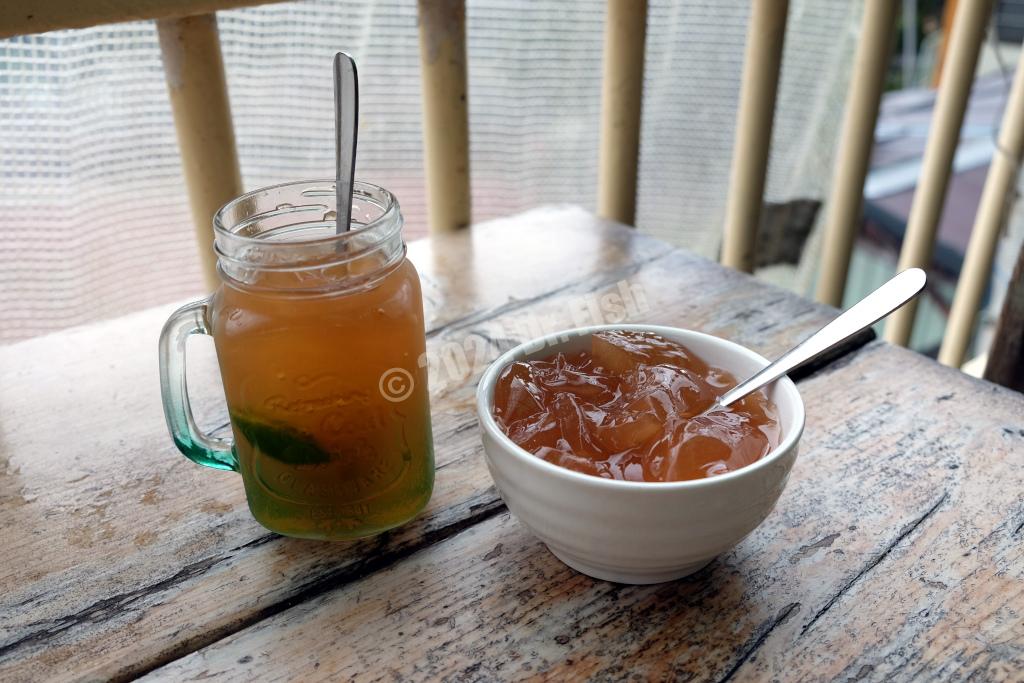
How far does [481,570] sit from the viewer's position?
594 millimetres

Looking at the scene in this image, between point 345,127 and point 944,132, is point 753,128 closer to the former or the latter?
point 944,132

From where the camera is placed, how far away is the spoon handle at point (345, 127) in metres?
0.54

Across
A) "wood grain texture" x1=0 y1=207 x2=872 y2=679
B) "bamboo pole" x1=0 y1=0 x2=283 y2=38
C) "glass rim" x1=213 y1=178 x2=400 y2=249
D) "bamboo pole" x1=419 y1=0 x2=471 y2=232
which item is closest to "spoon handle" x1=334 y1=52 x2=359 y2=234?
"glass rim" x1=213 y1=178 x2=400 y2=249

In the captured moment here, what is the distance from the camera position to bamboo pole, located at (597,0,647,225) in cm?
122

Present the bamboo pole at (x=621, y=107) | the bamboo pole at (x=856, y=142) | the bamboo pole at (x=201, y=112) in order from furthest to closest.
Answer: the bamboo pole at (x=856, y=142) → the bamboo pole at (x=621, y=107) → the bamboo pole at (x=201, y=112)

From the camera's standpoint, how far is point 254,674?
0.52m

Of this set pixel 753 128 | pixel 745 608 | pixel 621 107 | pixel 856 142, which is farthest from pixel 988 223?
pixel 745 608

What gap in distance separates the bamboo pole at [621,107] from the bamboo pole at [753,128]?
8.3 inches

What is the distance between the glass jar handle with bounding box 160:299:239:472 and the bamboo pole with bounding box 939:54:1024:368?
1370 millimetres

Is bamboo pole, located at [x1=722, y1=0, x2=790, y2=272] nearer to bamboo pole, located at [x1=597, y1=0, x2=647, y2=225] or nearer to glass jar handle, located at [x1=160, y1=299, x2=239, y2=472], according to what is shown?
bamboo pole, located at [x1=597, y1=0, x2=647, y2=225]

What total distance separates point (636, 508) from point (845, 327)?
228mm

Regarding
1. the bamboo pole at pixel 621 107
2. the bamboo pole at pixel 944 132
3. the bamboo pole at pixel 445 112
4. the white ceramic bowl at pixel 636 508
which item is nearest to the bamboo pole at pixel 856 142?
the bamboo pole at pixel 944 132

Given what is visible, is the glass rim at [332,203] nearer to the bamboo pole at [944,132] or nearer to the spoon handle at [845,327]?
the spoon handle at [845,327]

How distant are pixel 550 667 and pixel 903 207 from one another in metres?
3.18
